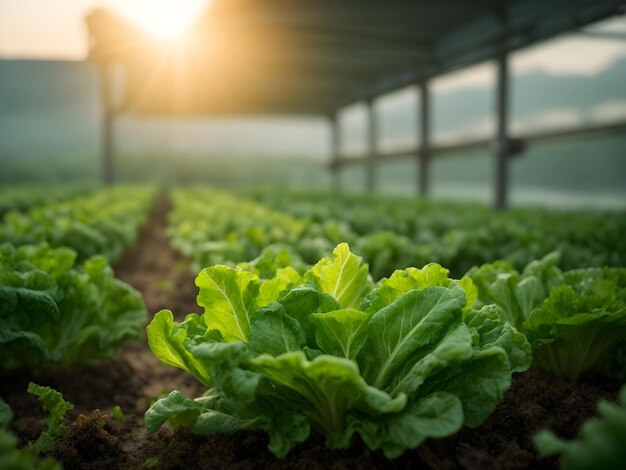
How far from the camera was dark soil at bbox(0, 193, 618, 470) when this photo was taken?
73.4 inches

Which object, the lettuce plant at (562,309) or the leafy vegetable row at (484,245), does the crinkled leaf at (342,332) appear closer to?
the lettuce plant at (562,309)

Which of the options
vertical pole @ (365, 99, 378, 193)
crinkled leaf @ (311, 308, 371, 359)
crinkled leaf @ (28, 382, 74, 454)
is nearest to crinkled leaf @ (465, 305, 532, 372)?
crinkled leaf @ (311, 308, 371, 359)

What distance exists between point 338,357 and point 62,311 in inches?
78.0

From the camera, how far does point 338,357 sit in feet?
6.12

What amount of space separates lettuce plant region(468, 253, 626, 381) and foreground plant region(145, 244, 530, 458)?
40cm

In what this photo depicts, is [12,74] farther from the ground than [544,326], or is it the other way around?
[12,74]

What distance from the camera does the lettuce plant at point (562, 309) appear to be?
92.1 inches

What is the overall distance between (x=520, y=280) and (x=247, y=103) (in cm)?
2091

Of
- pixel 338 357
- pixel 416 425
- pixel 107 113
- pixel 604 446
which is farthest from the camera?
pixel 107 113

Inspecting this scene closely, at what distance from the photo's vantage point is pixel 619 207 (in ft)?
30.9

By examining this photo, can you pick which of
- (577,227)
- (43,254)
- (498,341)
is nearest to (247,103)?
(577,227)

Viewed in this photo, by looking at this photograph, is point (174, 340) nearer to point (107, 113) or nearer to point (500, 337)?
point (500, 337)

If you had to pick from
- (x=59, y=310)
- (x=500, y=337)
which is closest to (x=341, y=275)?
(x=500, y=337)

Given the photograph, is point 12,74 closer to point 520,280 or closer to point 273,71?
point 273,71
